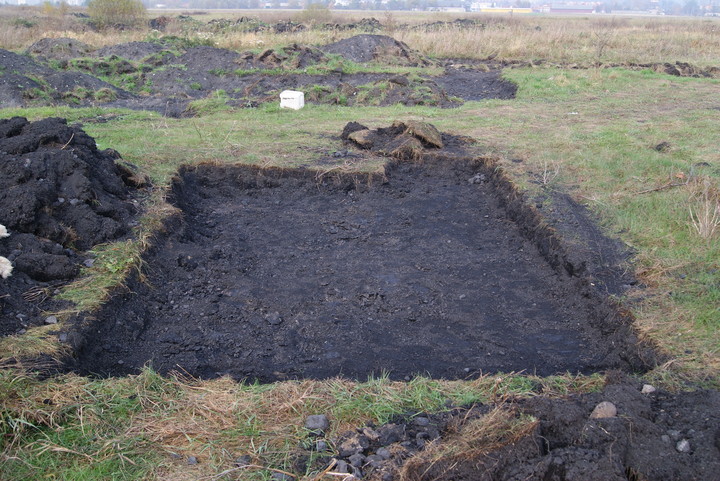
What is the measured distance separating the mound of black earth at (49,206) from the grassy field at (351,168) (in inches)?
11.4

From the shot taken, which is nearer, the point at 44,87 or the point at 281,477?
the point at 281,477

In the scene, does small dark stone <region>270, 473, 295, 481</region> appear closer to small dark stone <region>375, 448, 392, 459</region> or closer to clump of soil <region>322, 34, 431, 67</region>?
small dark stone <region>375, 448, 392, 459</region>

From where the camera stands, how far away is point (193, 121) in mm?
10484

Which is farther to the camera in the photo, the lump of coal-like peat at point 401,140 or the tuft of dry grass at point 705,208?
the lump of coal-like peat at point 401,140

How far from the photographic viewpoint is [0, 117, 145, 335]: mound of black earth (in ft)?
15.3

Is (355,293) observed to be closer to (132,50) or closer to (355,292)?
(355,292)

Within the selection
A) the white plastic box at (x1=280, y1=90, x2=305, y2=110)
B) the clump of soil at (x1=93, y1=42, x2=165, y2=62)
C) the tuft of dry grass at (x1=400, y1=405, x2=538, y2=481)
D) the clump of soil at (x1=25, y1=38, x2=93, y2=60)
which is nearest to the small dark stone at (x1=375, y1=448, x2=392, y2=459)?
the tuft of dry grass at (x1=400, y1=405, x2=538, y2=481)

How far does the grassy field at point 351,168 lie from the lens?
3.12 metres

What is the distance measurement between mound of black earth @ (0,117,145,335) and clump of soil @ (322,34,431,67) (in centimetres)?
1407

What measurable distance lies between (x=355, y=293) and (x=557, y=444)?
2740mm

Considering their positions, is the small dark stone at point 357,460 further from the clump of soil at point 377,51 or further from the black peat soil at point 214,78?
the clump of soil at point 377,51

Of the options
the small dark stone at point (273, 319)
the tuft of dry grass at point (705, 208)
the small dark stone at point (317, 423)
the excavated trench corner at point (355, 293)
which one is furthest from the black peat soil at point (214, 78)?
the small dark stone at point (317, 423)

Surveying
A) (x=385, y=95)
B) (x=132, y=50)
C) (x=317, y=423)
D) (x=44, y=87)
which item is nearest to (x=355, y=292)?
(x=317, y=423)

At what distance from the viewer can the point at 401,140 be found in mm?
8773
